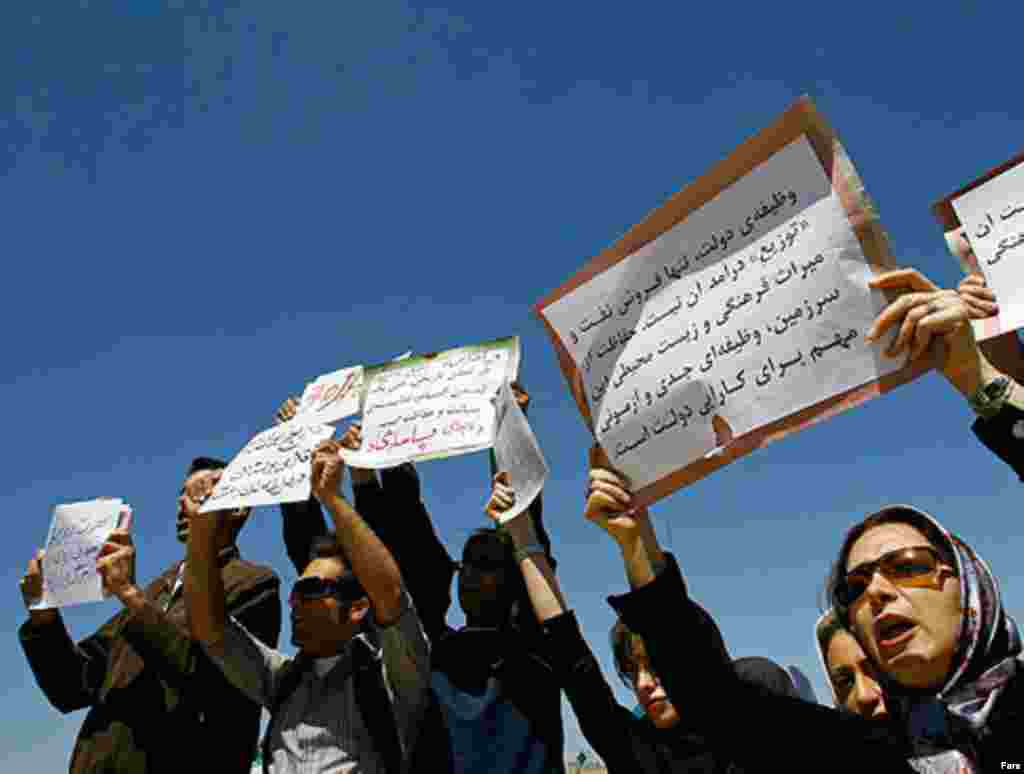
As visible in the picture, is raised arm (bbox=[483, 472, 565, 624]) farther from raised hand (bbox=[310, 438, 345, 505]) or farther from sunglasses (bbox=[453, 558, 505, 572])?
raised hand (bbox=[310, 438, 345, 505])

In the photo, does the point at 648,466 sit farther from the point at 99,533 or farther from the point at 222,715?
the point at 99,533

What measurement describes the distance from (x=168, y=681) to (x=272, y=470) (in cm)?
105

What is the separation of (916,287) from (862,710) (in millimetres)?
2019

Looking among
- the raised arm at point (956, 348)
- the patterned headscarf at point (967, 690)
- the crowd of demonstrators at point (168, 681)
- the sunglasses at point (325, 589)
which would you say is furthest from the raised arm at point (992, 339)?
the crowd of demonstrators at point (168, 681)

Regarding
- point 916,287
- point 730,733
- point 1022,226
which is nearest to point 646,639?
point 730,733

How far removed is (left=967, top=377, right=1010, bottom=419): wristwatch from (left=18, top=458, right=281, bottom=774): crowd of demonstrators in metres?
3.22

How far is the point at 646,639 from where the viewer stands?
2.75 m

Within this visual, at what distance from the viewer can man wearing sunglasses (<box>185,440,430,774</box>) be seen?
3.60 m

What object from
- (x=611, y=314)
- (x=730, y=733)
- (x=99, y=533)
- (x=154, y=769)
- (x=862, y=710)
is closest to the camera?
(x=730, y=733)

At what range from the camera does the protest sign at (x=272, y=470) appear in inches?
149

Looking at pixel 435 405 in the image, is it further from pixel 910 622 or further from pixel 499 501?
pixel 910 622

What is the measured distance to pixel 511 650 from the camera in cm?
383

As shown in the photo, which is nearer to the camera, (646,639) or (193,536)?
(646,639)

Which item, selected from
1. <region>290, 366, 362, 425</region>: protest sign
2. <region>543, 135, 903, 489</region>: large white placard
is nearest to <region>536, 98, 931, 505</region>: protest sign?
<region>543, 135, 903, 489</region>: large white placard
